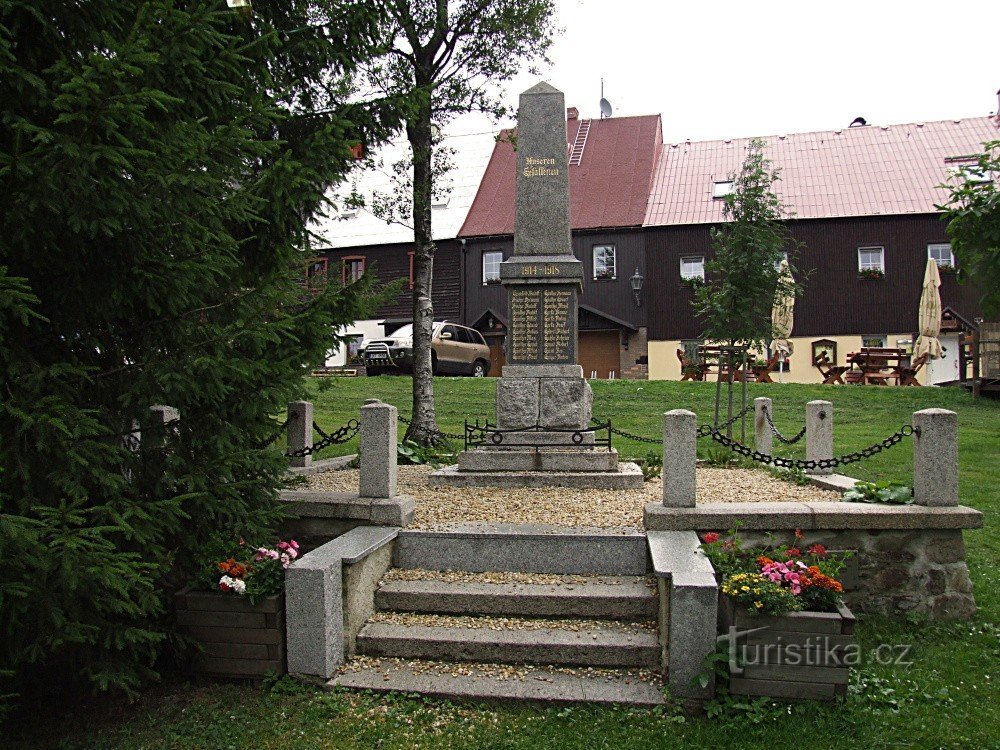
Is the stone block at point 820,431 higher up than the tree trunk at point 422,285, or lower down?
lower down

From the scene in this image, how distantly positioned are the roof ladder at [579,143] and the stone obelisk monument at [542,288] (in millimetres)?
18736

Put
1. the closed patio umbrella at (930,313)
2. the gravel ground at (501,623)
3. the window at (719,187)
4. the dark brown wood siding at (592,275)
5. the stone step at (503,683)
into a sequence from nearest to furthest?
the stone step at (503,683) → the gravel ground at (501,623) → the closed patio umbrella at (930,313) → the window at (719,187) → the dark brown wood siding at (592,275)

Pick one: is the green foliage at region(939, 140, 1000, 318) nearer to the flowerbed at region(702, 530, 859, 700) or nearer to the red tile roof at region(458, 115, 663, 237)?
the flowerbed at region(702, 530, 859, 700)

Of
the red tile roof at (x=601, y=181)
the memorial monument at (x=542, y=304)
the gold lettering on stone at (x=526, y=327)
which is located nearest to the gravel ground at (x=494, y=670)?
the memorial monument at (x=542, y=304)

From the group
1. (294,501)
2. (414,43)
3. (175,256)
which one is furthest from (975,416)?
(175,256)

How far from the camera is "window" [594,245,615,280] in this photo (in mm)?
25531

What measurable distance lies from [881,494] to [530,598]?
9.08 ft

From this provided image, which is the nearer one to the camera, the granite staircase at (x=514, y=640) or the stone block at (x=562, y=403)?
the granite staircase at (x=514, y=640)

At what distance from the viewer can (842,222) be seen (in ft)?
78.3

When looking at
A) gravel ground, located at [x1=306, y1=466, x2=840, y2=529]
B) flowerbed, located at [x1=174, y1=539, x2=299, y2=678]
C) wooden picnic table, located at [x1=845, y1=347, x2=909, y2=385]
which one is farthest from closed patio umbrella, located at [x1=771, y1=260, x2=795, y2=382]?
flowerbed, located at [x1=174, y1=539, x2=299, y2=678]

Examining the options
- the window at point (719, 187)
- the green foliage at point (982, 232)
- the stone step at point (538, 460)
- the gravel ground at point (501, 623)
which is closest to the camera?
the green foliage at point (982, 232)

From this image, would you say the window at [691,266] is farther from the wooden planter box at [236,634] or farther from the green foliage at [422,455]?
the wooden planter box at [236,634]

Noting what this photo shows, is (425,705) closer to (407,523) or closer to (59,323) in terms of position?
(407,523)

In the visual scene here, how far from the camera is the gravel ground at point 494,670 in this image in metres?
4.39
